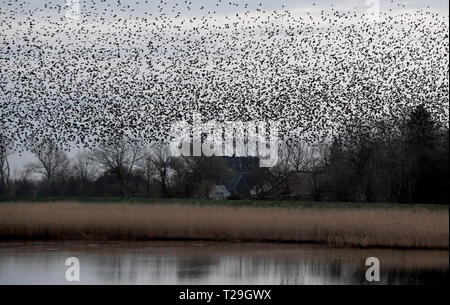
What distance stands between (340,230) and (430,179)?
791 cm

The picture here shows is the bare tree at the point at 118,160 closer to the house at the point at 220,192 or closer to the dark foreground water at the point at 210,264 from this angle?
the house at the point at 220,192

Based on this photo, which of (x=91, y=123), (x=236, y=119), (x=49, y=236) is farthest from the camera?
(x=236, y=119)

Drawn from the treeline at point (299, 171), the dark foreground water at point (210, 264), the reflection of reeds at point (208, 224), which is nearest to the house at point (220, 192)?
the treeline at point (299, 171)

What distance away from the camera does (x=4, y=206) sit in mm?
35469

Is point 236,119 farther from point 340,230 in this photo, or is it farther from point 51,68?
point 340,230

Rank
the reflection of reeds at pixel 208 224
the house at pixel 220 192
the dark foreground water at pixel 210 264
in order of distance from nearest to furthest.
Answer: the dark foreground water at pixel 210 264, the reflection of reeds at pixel 208 224, the house at pixel 220 192

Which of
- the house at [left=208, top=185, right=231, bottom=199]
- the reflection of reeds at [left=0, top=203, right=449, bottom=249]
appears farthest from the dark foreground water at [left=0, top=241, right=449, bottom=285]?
the house at [left=208, top=185, right=231, bottom=199]

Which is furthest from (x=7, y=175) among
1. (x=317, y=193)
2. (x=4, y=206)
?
(x=4, y=206)

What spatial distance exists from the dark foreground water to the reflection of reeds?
0.74 m

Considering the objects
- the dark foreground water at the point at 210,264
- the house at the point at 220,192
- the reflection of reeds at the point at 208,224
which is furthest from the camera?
the house at the point at 220,192

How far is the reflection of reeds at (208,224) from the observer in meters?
27.5

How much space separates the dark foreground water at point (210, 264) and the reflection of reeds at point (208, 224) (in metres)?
0.74

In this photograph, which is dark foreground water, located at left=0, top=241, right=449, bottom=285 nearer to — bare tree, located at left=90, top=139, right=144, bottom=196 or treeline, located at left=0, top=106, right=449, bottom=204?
treeline, located at left=0, top=106, right=449, bottom=204

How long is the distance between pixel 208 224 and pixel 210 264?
21.1ft
